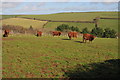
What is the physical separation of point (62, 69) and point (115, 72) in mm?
3201

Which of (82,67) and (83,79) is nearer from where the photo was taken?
(83,79)

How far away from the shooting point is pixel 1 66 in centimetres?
1129

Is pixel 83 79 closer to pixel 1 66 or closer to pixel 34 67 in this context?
pixel 34 67

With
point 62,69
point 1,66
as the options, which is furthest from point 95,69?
point 1,66

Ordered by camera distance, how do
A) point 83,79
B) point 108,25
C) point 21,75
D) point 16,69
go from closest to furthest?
point 83,79
point 21,75
point 16,69
point 108,25

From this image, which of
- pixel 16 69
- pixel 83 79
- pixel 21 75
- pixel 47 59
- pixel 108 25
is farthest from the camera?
pixel 108 25

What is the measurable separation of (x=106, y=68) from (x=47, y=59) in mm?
4684

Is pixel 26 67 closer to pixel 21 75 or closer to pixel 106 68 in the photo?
pixel 21 75

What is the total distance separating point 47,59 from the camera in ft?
44.2

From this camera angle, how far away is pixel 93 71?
1028 cm

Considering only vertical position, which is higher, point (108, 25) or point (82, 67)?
point (108, 25)

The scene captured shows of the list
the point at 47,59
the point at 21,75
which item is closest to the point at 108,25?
the point at 47,59

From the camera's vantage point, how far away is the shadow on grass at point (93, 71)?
9.35 metres

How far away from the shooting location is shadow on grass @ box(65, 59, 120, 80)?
9.35m
